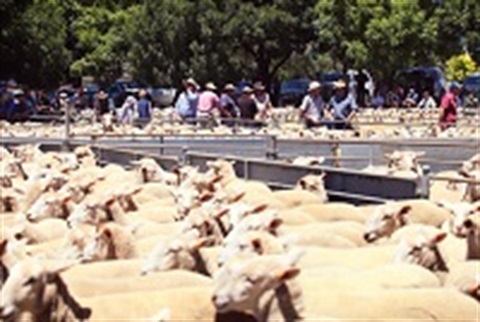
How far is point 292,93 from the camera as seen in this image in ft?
152

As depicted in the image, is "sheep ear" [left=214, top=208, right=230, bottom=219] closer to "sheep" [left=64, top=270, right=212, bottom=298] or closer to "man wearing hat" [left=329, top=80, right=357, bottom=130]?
"sheep" [left=64, top=270, right=212, bottom=298]

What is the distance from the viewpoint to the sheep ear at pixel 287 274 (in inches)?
233

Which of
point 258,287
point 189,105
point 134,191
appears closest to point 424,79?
point 189,105

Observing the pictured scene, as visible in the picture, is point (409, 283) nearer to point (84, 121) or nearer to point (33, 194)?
point (33, 194)

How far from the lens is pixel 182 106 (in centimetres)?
2052

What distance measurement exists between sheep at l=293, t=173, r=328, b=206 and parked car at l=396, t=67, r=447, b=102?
102 feet

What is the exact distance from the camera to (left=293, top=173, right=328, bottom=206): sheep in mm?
11398

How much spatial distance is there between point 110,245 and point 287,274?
7.80ft

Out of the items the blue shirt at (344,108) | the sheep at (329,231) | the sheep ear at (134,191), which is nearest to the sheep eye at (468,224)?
the sheep at (329,231)

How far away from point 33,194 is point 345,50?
110 ft

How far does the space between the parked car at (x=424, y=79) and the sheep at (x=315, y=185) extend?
31.1 metres

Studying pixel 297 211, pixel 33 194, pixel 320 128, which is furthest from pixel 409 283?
pixel 320 128

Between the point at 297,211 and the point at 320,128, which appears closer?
the point at 297,211

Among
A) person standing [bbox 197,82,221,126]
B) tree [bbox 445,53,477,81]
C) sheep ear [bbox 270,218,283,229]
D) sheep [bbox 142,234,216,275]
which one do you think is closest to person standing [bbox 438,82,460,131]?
person standing [bbox 197,82,221,126]
